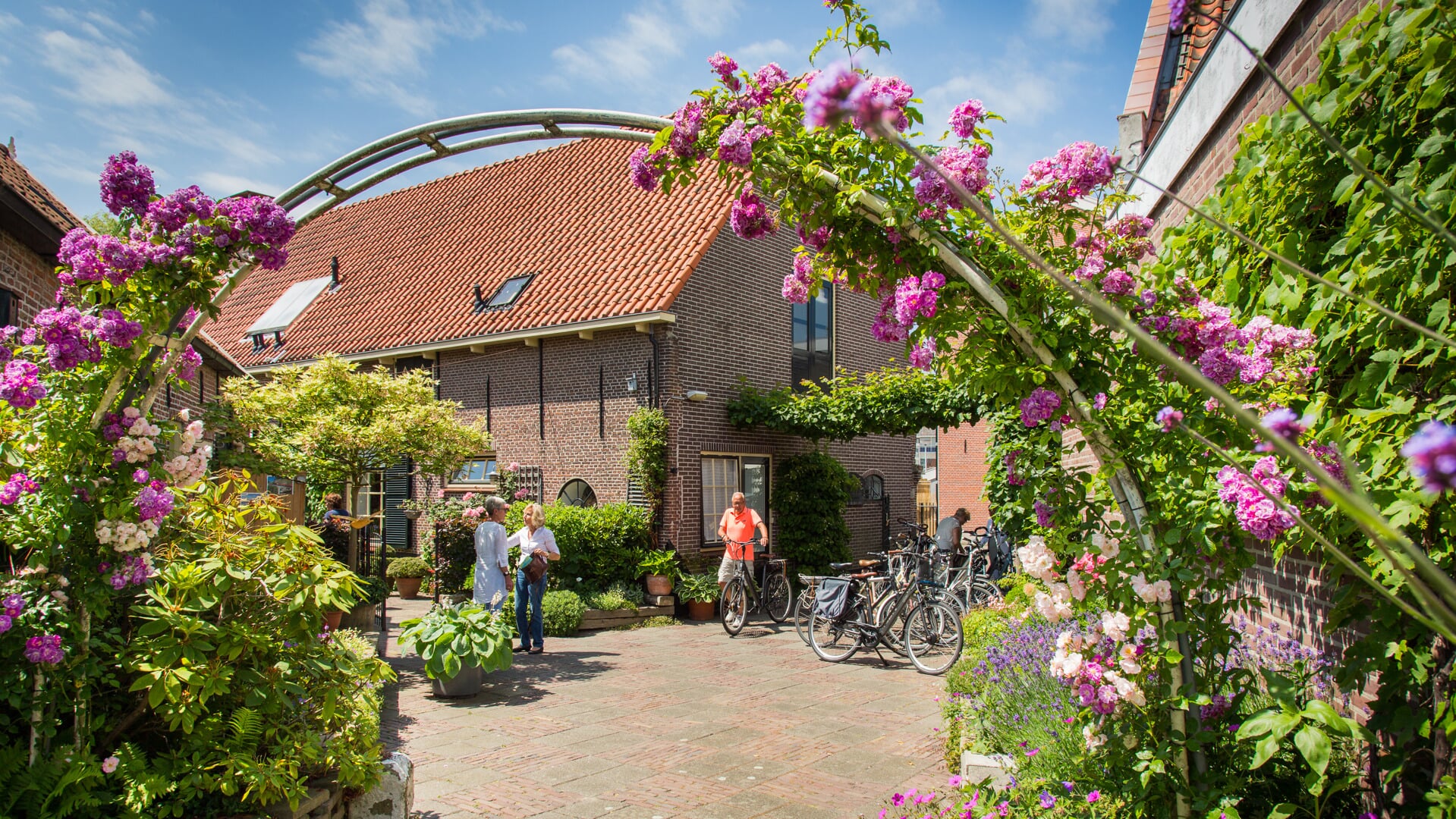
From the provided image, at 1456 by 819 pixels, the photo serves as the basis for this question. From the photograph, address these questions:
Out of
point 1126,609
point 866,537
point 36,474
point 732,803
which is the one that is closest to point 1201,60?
point 1126,609

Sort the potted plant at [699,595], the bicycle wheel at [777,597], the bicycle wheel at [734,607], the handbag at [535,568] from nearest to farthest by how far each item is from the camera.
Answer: the handbag at [535,568] < the bicycle wheel at [734,607] < the bicycle wheel at [777,597] < the potted plant at [699,595]

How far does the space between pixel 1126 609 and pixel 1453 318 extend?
139 centimetres

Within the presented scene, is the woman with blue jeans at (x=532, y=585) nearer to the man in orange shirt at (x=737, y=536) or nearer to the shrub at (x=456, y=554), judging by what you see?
the man in orange shirt at (x=737, y=536)

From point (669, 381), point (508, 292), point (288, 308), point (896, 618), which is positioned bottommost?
point (896, 618)

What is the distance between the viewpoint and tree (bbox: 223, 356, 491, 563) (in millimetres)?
11078

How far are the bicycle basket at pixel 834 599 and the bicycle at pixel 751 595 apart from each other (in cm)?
254

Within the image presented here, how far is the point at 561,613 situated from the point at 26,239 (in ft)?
22.9

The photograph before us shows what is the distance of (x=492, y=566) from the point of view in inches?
389

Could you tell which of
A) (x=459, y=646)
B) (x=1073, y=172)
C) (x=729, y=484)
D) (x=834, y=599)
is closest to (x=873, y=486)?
(x=729, y=484)

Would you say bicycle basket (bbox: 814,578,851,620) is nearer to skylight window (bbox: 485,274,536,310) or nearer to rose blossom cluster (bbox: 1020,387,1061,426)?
rose blossom cluster (bbox: 1020,387,1061,426)

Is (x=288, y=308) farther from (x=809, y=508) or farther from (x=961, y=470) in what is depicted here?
(x=961, y=470)

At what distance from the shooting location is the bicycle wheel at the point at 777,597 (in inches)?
535

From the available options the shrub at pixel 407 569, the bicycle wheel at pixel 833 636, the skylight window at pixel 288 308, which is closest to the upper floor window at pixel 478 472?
the shrub at pixel 407 569

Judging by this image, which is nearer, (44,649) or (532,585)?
(44,649)
